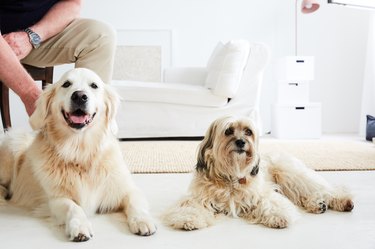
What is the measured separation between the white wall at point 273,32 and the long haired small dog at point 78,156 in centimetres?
429

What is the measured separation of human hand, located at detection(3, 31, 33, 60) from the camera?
205cm

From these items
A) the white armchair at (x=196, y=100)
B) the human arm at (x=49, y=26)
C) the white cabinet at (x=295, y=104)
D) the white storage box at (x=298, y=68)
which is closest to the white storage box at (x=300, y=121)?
the white cabinet at (x=295, y=104)

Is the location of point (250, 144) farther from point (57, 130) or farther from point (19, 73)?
point (19, 73)

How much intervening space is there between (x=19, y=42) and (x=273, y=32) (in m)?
4.33

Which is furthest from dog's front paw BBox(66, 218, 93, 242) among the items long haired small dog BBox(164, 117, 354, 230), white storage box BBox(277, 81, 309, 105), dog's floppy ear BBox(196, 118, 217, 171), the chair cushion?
white storage box BBox(277, 81, 309, 105)

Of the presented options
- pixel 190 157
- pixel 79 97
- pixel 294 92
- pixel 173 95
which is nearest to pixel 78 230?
pixel 79 97

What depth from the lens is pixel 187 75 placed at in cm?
519

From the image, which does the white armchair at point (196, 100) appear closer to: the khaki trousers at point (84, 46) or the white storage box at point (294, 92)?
the white storage box at point (294, 92)

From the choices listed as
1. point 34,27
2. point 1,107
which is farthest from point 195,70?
point 34,27

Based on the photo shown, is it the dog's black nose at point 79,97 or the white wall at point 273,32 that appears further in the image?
the white wall at point 273,32

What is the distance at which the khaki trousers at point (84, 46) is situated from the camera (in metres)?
2.24

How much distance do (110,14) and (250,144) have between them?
4.75 m

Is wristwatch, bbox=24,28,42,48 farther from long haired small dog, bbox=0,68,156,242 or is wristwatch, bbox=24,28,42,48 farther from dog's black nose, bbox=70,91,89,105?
dog's black nose, bbox=70,91,89,105

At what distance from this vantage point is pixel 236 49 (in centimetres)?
421
